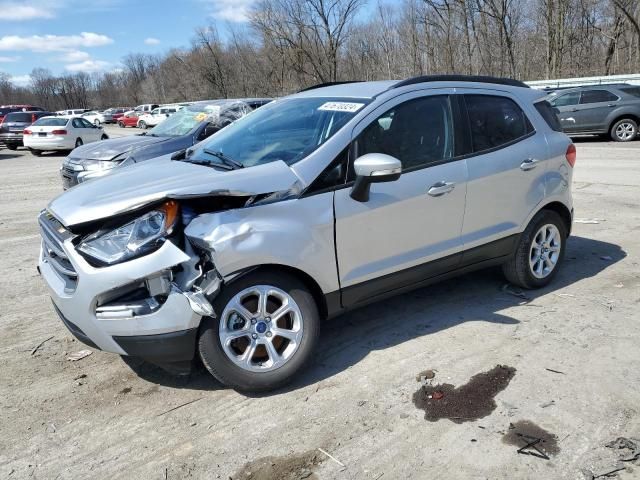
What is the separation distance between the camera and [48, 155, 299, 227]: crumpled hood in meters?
3.07

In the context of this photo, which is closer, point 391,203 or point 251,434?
point 251,434

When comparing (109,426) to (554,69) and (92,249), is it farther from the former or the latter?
(554,69)

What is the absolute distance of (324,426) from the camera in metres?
3.02

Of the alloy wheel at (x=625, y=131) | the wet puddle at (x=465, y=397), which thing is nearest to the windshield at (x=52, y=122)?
the alloy wheel at (x=625, y=131)

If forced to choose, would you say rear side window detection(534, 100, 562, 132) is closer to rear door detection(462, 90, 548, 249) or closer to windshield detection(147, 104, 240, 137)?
rear door detection(462, 90, 548, 249)

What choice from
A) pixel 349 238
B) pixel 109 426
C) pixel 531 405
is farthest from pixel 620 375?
pixel 109 426

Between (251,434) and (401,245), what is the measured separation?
1.63 m

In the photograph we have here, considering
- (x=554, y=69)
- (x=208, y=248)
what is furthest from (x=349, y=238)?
(x=554, y=69)

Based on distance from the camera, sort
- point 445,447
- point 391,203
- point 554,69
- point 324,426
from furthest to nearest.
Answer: point 554,69
point 391,203
point 324,426
point 445,447

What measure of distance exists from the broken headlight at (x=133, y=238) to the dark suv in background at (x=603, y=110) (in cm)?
1629

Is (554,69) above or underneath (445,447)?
above

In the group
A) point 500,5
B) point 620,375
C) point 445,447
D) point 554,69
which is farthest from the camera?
point 500,5

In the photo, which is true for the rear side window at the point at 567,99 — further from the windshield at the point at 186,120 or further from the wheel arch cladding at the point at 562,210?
the wheel arch cladding at the point at 562,210

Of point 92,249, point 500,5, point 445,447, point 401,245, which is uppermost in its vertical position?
point 500,5
